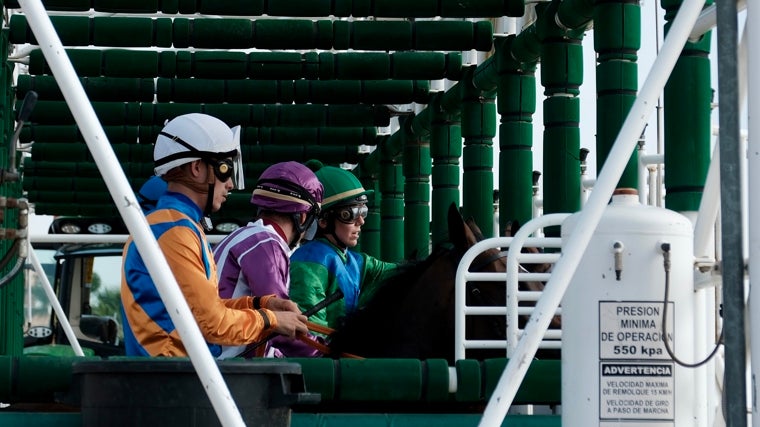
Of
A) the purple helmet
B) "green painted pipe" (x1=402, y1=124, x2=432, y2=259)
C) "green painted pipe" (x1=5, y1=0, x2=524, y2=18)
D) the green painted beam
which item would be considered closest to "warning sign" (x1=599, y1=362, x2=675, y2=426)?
the green painted beam

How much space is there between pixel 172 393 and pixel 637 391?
120cm

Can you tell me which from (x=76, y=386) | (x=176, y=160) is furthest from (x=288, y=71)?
(x=76, y=386)

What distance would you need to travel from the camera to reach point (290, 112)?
48.5ft

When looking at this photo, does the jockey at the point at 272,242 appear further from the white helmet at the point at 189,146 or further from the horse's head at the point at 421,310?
the white helmet at the point at 189,146

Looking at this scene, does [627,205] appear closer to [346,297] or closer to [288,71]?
[346,297]

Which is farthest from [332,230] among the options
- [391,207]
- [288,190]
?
[391,207]

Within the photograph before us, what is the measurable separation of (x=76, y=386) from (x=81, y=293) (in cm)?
1362

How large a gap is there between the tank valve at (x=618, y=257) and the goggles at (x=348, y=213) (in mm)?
3145

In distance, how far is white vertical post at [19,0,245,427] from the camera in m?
3.13

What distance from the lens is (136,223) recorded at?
3180 mm

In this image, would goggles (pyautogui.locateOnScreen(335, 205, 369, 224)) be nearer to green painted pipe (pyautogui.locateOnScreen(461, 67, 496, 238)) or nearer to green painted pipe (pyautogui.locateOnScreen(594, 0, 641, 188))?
green painted pipe (pyautogui.locateOnScreen(594, 0, 641, 188))

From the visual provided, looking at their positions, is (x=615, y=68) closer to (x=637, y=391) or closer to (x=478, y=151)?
(x=637, y=391)

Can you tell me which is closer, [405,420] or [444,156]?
[405,420]

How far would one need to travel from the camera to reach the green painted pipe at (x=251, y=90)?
1338 centimetres
